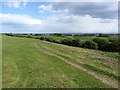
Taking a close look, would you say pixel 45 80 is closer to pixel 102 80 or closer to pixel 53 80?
pixel 53 80

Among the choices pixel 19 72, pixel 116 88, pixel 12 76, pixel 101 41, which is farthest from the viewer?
pixel 101 41

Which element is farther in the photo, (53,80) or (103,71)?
(103,71)

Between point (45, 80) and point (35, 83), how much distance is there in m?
1.00

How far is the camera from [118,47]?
61250 mm


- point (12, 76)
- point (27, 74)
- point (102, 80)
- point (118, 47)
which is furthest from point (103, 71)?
point (118, 47)

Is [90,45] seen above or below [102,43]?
below

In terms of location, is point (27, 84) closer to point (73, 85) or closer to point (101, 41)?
point (73, 85)

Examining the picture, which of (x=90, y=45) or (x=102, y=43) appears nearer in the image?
(x=90, y=45)

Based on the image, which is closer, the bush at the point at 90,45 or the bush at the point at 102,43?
the bush at the point at 90,45

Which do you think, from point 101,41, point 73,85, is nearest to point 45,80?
point 73,85

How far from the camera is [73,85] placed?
14.6m

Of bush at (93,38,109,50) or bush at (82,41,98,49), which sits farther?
bush at (93,38,109,50)

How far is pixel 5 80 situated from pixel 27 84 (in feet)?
7.34

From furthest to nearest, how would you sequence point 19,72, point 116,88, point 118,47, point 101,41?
point 101,41 → point 118,47 → point 19,72 → point 116,88
